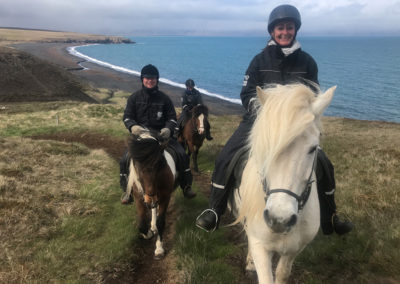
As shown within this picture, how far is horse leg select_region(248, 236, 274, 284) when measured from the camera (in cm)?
328

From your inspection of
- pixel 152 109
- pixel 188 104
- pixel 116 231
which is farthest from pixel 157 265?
pixel 188 104

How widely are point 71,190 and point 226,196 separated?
18.6ft

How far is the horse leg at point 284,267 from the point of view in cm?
359

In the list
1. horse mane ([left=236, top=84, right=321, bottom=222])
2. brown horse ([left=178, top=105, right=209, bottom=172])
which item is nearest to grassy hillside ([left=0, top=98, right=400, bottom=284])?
brown horse ([left=178, top=105, right=209, bottom=172])

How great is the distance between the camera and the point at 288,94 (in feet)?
8.61

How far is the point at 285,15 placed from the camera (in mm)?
3939

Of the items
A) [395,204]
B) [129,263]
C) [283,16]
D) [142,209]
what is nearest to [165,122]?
[142,209]

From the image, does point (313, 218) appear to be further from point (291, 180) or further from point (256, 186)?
point (291, 180)

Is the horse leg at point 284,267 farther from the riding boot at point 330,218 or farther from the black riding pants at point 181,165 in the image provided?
the black riding pants at point 181,165

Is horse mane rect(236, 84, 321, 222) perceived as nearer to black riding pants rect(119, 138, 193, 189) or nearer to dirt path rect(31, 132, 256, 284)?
dirt path rect(31, 132, 256, 284)

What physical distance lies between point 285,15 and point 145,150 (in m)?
3.01

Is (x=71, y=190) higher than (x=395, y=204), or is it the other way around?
(x=395, y=204)

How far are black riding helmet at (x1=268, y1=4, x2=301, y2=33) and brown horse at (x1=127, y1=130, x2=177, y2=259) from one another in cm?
273

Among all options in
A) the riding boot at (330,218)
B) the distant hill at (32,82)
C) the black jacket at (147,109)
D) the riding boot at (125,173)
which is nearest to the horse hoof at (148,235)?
the riding boot at (125,173)
